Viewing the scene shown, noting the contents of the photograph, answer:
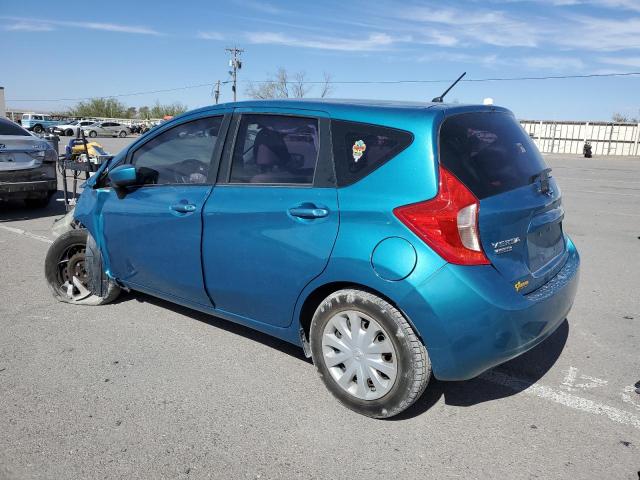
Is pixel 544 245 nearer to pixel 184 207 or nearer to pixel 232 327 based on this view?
pixel 184 207

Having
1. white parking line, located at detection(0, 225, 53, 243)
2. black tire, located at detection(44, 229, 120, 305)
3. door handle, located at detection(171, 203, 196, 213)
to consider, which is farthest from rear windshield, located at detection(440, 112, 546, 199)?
white parking line, located at detection(0, 225, 53, 243)

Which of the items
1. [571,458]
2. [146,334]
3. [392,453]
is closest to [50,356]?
→ [146,334]

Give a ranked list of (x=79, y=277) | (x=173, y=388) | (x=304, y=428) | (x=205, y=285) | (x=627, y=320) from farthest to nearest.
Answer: (x=79, y=277) → (x=627, y=320) → (x=205, y=285) → (x=173, y=388) → (x=304, y=428)

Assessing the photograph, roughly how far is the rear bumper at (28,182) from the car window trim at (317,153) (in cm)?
571

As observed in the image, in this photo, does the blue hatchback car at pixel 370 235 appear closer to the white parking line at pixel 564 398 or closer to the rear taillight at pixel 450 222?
the rear taillight at pixel 450 222

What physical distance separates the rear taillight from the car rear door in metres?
0.05

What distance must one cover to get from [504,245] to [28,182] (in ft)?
24.3

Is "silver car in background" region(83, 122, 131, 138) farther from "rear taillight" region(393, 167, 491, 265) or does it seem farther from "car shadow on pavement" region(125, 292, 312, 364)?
"rear taillight" region(393, 167, 491, 265)

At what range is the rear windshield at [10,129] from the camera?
333 inches

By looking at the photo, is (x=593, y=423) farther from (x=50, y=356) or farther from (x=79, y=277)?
(x=79, y=277)

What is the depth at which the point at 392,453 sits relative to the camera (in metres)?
2.66

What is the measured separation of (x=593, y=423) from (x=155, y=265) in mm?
2905

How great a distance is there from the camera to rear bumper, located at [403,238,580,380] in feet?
8.36

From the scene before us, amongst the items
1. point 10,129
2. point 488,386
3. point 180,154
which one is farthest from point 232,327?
point 10,129
